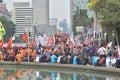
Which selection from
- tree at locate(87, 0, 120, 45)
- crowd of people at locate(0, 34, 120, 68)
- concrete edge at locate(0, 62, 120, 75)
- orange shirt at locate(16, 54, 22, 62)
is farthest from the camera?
orange shirt at locate(16, 54, 22, 62)

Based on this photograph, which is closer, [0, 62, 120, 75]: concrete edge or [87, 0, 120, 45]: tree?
[0, 62, 120, 75]: concrete edge

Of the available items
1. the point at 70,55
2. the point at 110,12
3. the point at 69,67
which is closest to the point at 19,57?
the point at 70,55

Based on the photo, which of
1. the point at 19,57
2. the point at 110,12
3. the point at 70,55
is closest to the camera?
the point at 110,12

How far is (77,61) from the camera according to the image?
29109 mm

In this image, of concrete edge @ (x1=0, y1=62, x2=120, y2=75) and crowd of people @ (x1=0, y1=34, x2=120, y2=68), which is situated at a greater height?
crowd of people @ (x1=0, y1=34, x2=120, y2=68)

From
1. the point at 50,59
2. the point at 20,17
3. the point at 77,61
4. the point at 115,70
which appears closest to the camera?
the point at 115,70

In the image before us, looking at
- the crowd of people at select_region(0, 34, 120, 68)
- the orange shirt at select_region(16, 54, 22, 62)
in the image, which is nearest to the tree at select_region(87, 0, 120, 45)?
the crowd of people at select_region(0, 34, 120, 68)

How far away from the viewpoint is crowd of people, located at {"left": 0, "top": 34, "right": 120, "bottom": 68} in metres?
26.9

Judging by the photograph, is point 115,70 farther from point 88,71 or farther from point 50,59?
point 50,59

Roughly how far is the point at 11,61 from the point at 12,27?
11109cm

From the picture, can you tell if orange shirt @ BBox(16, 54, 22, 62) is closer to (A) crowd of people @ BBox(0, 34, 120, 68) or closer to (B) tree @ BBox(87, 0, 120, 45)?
(A) crowd of people @ BBox(0, 34, 120, 68)

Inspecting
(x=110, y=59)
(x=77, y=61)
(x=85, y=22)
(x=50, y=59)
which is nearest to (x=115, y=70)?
(x=110, y=59)

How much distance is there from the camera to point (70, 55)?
30.8 m

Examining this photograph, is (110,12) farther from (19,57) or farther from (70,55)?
(19,57)
